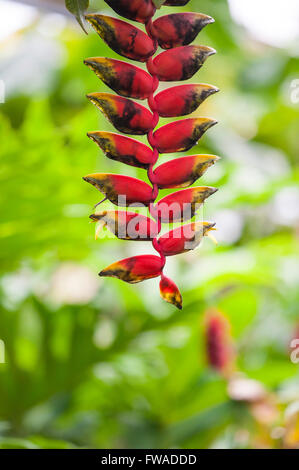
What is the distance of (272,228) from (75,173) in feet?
3.33

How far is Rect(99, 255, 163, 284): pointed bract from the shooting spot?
0.19 m

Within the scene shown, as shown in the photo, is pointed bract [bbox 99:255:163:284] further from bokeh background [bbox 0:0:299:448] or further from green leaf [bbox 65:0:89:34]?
bokeh background [bbox 0:0:299:448]

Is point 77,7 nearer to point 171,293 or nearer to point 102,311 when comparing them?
point 171,293

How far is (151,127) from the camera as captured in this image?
203mm

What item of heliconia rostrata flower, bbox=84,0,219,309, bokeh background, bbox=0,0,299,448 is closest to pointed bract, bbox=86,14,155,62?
heliconia rostrata flower, bbox=84,0,219,309

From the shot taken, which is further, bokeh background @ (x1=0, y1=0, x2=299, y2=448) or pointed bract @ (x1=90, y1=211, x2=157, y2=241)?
bokeh background @ (x1=0, y1=0, x2=299, y2=448)

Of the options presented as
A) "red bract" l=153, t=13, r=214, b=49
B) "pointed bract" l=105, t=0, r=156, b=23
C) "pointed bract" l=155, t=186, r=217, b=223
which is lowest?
"pointed bract" l=155, t=186, r=217, b=223

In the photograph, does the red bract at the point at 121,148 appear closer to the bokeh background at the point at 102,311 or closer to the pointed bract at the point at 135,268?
the pointed bract at the point at 135,268

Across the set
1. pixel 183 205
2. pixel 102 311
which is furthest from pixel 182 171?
pixel 102 311

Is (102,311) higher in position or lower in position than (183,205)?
higher

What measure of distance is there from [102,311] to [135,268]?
1.93 ft

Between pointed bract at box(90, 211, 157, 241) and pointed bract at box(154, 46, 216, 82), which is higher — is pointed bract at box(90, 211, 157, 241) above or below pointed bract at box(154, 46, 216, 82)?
below

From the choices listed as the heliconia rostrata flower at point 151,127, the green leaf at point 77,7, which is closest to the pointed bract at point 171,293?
the heliconia rostrata flower at point 151,127

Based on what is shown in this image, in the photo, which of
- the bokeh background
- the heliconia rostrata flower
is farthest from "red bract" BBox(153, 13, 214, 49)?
the bokeh background
